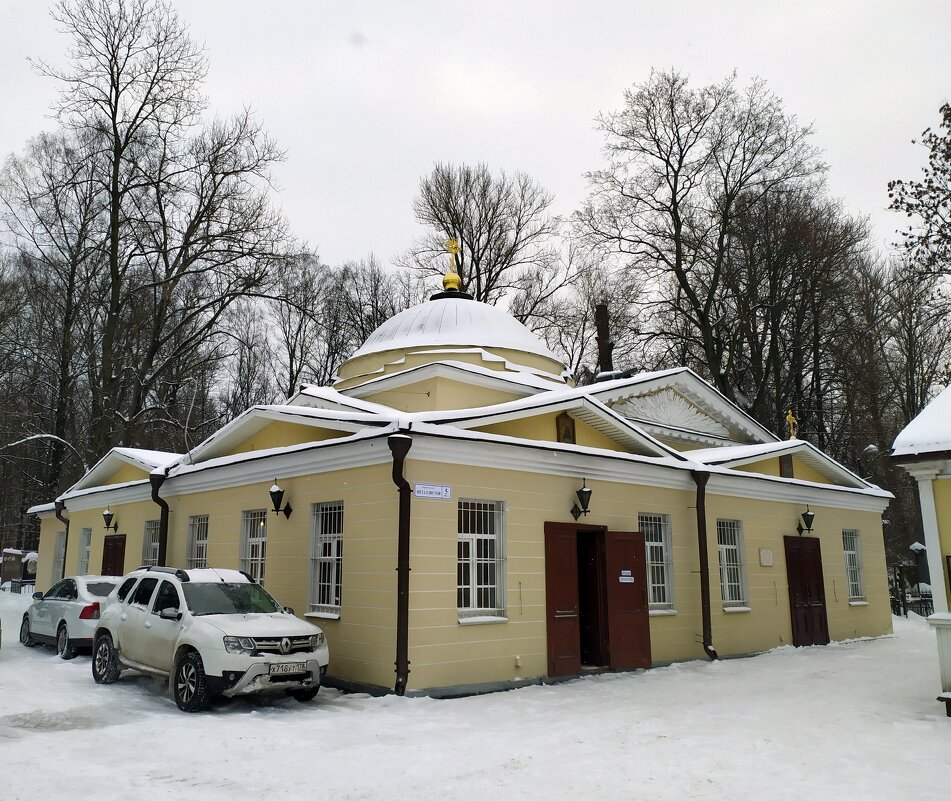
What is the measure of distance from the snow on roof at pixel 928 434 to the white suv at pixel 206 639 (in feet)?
24.9

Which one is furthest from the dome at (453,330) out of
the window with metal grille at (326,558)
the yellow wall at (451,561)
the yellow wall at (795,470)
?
the window with metal grille at (326,558)

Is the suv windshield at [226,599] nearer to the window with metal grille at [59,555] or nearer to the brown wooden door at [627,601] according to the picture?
the brown wooden door at [627,601]

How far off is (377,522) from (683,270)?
21.4 meters

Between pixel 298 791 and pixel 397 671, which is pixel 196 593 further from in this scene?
pixel 298 791

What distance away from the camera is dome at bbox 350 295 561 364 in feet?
61.6

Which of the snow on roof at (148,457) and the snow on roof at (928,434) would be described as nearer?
the snow on roof at (928,434)

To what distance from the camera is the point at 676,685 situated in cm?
1137

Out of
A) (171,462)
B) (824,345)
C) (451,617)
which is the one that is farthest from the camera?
(824,345)

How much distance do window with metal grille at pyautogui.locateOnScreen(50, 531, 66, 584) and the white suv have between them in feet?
41.4

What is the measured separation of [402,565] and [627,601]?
4508mm

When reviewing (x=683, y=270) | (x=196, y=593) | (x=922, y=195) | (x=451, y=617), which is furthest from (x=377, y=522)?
(x=683, y=270)

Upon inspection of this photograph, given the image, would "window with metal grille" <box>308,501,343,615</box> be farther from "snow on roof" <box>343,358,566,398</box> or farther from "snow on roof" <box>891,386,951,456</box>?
"snow on roof" <box>891,386,951,456</box>

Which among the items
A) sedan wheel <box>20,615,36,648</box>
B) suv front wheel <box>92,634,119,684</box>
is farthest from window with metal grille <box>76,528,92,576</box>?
suv front wheel <box>92,634,119,684</box>

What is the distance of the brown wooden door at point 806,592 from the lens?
53.2 ft
